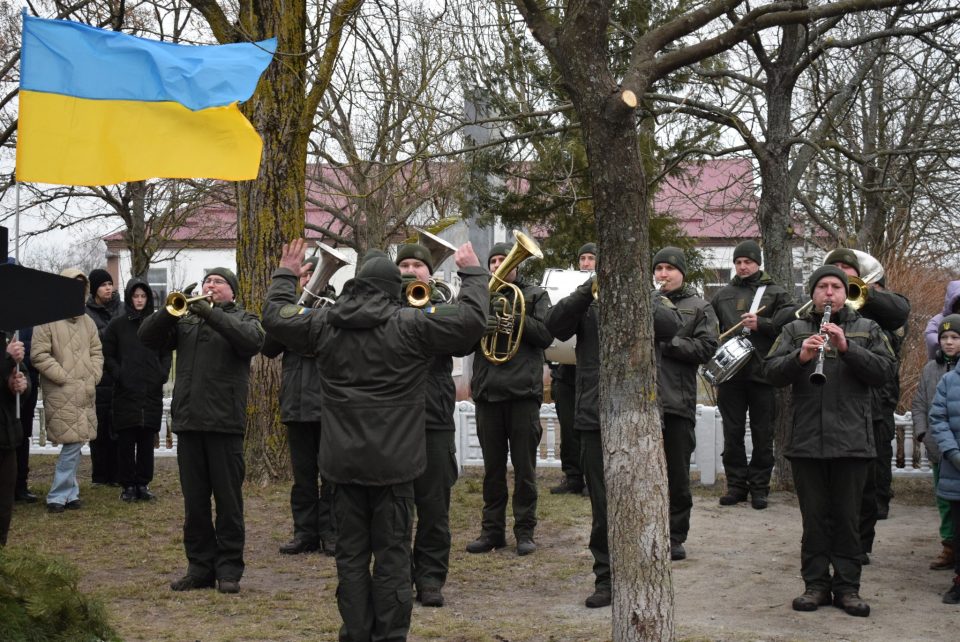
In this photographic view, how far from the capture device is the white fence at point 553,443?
11438 mm

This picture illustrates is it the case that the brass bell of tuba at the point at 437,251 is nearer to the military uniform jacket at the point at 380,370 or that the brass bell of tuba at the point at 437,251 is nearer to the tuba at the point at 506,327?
the tuba at the point at 506,327

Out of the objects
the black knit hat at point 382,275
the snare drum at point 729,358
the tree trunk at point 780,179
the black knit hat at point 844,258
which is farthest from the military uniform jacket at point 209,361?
the tree trunk at point 780,179

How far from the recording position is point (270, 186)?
36.0 feet

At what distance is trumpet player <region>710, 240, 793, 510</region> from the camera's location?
31.7ft

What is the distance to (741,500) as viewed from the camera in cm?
1038

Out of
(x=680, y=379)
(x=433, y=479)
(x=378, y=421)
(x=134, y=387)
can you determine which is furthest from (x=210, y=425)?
(x=134, y=387)

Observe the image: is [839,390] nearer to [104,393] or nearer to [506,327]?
[506,327]

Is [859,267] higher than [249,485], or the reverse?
[859,267]

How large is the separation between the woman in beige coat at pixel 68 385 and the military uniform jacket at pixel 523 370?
405 cm

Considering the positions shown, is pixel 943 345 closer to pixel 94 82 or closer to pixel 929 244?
pixel 94 82

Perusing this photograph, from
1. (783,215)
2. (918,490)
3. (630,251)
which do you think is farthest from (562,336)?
(918,490)

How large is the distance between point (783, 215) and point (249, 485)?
5961mm

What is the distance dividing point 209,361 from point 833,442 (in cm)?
386

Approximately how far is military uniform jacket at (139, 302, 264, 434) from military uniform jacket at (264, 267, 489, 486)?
142cm
